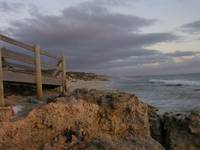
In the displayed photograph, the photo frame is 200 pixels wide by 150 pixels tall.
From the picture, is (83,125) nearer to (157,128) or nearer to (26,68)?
(157,128)

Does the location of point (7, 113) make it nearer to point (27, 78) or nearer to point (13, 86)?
point (27, 78)

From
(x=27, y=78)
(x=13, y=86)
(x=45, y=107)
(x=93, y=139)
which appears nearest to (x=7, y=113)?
(x=45, y=107)

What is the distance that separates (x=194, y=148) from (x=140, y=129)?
6.56 ft

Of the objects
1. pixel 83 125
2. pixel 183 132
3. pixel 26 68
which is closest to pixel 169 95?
pixel 26 68

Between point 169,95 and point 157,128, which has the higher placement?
point 157,128

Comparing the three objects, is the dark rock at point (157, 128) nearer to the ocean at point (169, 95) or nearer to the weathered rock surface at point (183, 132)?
the weathered rock surface at point (183, 132)

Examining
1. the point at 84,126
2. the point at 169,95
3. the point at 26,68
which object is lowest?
the point at 169,95

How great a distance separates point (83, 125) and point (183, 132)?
3044 millimetres

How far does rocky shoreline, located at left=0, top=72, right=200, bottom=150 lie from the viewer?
5289 millimetres

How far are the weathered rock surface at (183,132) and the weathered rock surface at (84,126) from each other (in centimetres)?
155

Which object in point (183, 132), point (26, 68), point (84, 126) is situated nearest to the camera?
point (84, 126)

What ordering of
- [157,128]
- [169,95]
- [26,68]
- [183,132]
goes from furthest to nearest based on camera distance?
1. [169,95]
2. [26,68]
3. [157,128]
4. [183,132]

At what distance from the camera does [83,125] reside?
18.6 feet

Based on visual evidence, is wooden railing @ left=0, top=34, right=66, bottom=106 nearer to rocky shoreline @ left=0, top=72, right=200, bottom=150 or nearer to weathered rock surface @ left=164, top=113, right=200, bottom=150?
rocky shoreline @ left=0, top=72, right=200, bottom=150
